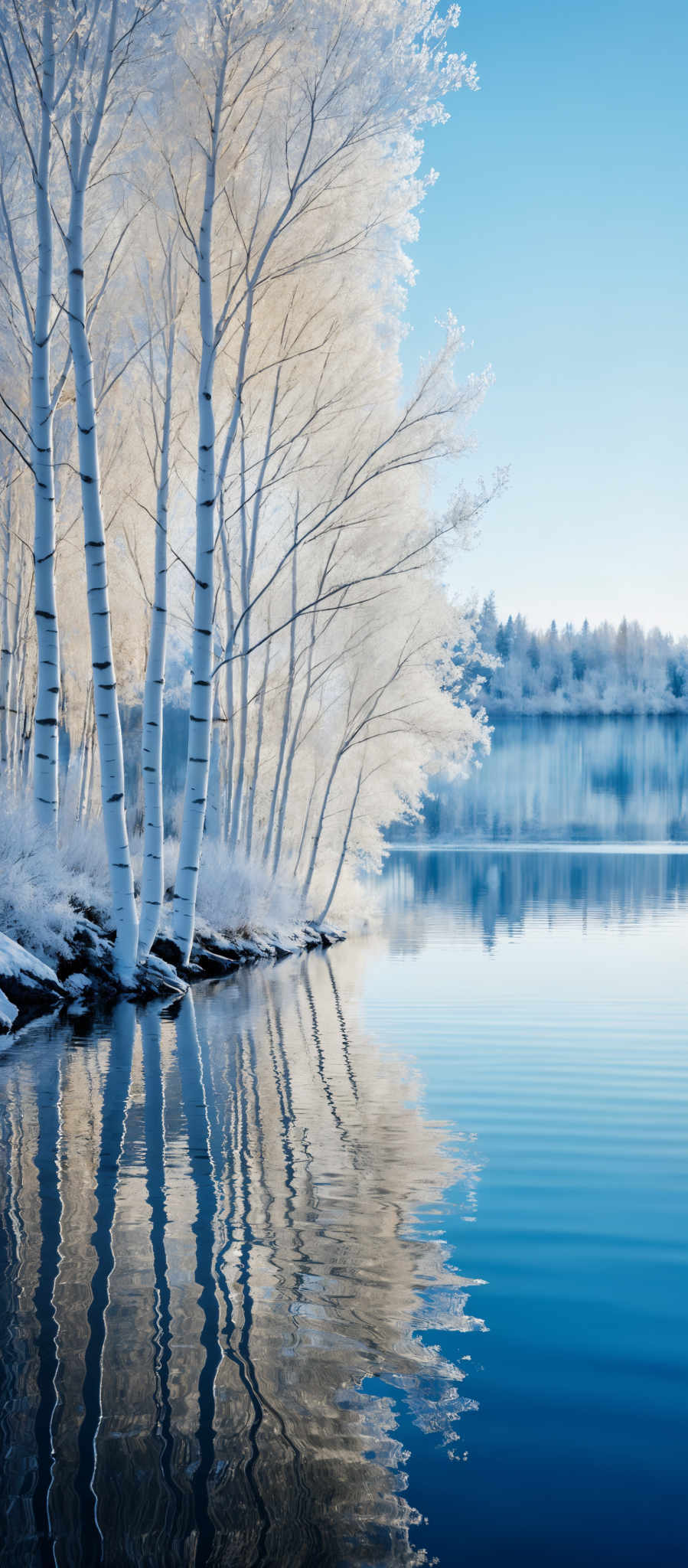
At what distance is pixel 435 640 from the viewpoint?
1819 cm

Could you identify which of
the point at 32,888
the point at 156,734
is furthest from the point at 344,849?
the point at 32,888

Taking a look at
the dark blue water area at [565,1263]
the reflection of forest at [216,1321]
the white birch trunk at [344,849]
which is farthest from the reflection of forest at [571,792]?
the reflection of forest at [216,1321]

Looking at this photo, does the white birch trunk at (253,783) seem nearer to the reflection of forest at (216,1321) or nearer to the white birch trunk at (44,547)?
the white birch trunk at (44,547)

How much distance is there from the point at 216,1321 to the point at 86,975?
784 cm

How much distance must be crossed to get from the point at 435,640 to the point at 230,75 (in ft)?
30.0

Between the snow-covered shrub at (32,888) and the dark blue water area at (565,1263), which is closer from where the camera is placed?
the dark blue water area at (565,1263)

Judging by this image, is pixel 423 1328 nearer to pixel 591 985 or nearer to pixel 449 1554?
pixel 449 1554

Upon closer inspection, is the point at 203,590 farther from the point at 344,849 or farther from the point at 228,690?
the point at 344,849

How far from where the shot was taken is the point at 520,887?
86.7 feet

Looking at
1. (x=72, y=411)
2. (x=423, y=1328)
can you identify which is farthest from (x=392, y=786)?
(x=423, y=1328)

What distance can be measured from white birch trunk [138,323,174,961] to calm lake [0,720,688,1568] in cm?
271

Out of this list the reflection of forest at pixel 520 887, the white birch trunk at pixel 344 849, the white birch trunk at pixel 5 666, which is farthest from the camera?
the white birch trunk at pixel 344 849

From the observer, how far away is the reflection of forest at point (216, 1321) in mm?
2324

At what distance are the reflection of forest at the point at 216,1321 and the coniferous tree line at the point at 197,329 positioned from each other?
5.31 meters
